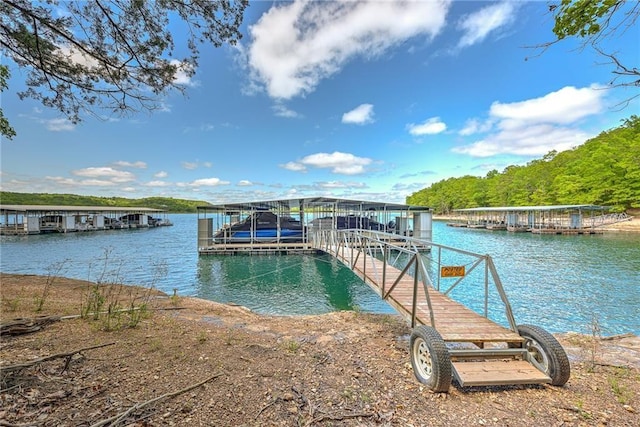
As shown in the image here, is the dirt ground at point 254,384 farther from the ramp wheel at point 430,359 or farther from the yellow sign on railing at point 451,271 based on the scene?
the yellow sign on railing at point 451,271

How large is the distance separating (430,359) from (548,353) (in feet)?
4.22

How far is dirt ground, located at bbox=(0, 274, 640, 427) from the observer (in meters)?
2.60

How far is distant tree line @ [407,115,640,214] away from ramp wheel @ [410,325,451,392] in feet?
96.6

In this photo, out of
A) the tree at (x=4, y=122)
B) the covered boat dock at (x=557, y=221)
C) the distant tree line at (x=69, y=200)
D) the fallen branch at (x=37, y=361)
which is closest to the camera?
the fallen branch at (x=37, y=361)

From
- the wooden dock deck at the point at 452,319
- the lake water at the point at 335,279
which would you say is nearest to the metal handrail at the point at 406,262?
the wooden dock deck at the point at 452,319

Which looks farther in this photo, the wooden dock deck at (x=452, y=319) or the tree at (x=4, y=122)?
the tree at (x=4, y=122)

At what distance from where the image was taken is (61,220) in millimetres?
36062

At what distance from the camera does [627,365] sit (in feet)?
13.3

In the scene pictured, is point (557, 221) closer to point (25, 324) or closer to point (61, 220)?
point (25, 324)

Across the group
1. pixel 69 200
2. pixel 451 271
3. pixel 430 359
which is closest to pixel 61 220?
pixel 451 271

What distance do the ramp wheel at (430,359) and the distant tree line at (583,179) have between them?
29445mm

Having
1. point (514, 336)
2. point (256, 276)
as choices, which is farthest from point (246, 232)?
point (514, 336)

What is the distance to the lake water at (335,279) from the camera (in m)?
8.85

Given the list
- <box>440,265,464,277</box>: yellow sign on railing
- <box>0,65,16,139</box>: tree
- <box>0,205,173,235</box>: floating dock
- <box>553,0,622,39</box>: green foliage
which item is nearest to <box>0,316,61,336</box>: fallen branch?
<box>0,65,16,139</box>: tree
